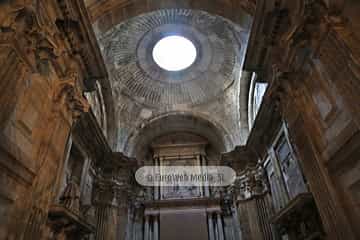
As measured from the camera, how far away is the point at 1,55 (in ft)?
10.8

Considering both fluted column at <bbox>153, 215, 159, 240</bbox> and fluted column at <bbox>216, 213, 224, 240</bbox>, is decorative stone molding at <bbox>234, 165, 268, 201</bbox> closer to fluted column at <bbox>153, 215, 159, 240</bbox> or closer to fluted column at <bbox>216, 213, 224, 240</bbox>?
fluted column at <bbox>216, 213, 224, 240</bbox>

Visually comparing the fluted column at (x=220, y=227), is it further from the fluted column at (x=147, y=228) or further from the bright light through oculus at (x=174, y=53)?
the bright light through oculus at (x=174, y=53)

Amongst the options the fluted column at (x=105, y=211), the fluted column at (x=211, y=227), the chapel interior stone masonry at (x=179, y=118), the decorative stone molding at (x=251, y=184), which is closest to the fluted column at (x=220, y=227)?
the chapel interior stone masonry at (x=179, y=118)

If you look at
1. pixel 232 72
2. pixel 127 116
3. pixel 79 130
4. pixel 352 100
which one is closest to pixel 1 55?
pixel 79 130

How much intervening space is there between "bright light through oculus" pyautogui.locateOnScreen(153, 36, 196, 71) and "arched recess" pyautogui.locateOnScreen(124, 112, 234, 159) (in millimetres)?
2323

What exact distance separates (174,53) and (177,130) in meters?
3.83

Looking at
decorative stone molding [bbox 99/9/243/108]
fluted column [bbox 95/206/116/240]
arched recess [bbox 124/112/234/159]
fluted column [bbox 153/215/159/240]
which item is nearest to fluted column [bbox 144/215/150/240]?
fluted column [bbox 153/215/159/240]

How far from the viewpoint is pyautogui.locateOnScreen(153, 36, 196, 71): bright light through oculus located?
38.8ft

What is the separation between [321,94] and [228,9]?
3.96 meters

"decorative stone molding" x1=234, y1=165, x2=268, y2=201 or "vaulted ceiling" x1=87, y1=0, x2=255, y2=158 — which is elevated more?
"vaulted ceiling" x1=87, y1=0, x2=255, y2=158

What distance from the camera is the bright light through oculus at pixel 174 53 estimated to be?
11.8 metres

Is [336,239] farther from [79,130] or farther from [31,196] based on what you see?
[79,130]

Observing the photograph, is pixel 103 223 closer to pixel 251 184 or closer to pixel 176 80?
pixel 251 184

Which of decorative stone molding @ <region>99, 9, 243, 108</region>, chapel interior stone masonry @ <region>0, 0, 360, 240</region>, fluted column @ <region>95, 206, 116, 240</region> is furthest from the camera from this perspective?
decorative stone molding @ <region>99, 9, 243, 108</region>
